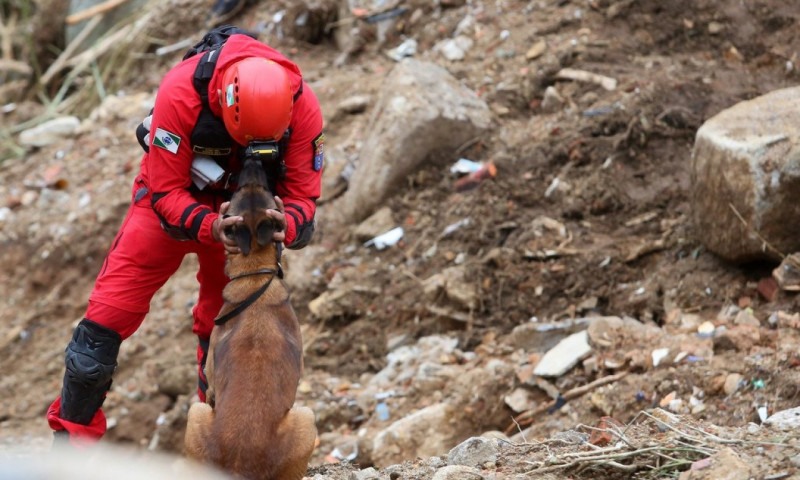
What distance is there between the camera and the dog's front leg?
411cm

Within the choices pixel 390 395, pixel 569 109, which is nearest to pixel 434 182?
pixel 569 109

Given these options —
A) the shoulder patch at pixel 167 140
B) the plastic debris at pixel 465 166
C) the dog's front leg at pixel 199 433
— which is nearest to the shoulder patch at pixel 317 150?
the shoulder patch at pixel 167 140

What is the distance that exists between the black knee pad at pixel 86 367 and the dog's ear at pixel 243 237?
0.96 meters

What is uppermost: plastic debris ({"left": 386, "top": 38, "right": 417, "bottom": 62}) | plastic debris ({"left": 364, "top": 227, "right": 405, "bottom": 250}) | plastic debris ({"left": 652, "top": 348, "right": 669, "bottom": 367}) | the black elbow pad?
the black elbow pad

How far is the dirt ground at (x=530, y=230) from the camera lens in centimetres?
664

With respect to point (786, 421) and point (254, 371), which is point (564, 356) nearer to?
point (786, 421)

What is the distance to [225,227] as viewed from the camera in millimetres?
4660

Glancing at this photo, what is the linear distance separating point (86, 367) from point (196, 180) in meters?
1.10

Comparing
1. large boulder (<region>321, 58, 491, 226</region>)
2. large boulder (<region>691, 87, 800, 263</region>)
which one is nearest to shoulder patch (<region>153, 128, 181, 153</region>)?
large boulder (<region>691, 87, 800, 263</region>)

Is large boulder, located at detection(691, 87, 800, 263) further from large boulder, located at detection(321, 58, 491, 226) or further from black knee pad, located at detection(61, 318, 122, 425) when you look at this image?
black knee pad, located at detection(61, 318, 122, 425)

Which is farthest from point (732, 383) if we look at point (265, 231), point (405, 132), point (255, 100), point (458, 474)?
point (405, 132)

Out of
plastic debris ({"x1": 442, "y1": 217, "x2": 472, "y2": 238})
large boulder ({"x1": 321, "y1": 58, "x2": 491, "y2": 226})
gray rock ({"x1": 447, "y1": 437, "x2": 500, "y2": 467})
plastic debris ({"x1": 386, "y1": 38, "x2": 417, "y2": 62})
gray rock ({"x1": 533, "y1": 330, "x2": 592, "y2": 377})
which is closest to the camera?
gray rock ({"x1": 447, "y1": 437, "x2": 500, "y2": 467})

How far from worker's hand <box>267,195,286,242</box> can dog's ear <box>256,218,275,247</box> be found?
0.02m

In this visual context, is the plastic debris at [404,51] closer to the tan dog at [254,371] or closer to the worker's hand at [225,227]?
the tan dog at [254,371]
